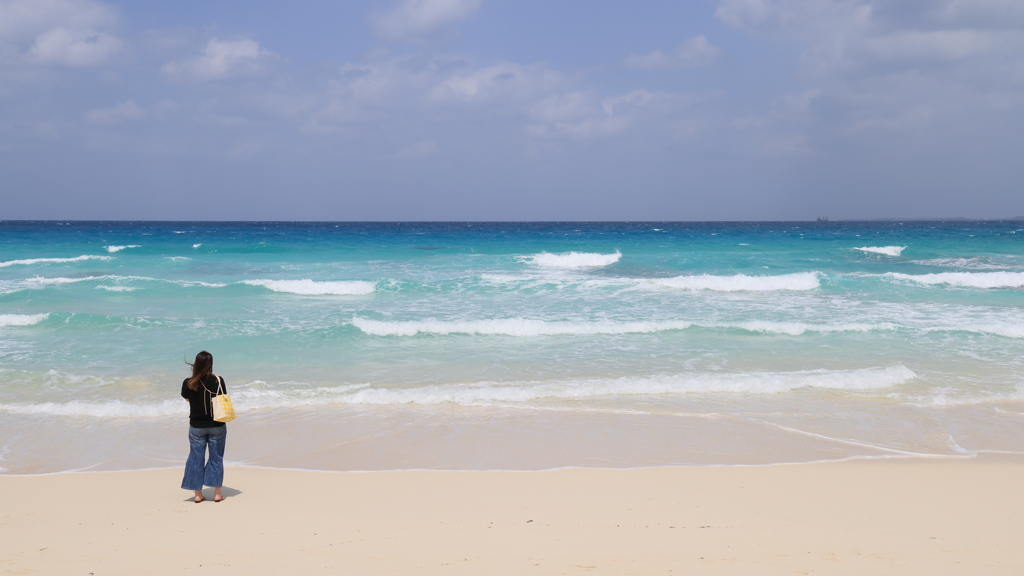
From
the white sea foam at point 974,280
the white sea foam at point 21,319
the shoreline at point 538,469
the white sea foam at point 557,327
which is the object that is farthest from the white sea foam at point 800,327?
the white sea foam at point 21,319

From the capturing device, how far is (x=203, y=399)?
489 cm

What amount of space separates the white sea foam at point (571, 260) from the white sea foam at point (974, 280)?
527 inches

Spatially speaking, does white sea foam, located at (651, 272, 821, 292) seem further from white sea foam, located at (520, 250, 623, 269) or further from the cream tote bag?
the cream tote bag

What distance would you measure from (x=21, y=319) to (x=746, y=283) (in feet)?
67.2

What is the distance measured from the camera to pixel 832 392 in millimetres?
8531

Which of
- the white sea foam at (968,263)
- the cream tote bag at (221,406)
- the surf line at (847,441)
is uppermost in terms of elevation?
the white sea foam at (968,263)

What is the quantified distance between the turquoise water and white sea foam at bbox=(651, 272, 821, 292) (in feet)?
0.43

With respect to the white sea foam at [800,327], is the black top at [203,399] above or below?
above

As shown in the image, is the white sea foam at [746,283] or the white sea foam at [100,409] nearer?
the white sea foam at [100,409]

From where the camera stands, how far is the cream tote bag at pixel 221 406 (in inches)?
190

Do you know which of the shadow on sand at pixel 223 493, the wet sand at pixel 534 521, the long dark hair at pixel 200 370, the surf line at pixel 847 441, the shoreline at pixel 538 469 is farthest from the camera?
the surf line at pixel 847 441

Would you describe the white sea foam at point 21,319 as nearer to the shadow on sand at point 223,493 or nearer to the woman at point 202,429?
the shadow on sand at point 223,493

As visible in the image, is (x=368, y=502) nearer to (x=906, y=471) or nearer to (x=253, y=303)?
(x=906, y=471)

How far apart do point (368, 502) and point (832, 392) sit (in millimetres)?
6907
